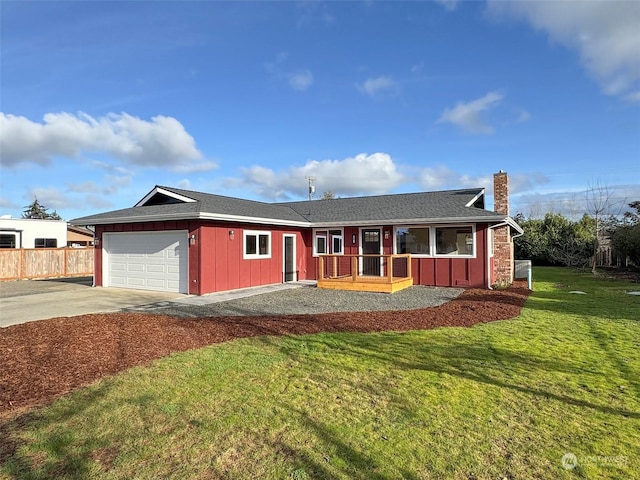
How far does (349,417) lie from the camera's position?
3494mm

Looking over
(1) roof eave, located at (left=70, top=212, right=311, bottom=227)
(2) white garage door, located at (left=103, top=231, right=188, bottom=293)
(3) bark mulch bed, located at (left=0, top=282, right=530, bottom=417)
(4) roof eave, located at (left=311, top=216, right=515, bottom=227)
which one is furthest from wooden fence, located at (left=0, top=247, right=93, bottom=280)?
(3) bark mulch bed, located at (left=0, top=282, right=530, bottom=417)

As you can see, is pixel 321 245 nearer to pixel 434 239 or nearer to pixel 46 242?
pixel 434 239

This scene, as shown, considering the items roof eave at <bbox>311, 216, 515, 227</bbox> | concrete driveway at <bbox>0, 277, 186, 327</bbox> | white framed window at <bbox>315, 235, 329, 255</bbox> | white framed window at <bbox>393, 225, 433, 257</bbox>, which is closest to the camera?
concrete driveway at <bbox>0, 277, 186, 327</bbox>

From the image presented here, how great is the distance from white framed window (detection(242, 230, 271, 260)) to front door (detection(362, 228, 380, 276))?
3.94 meters

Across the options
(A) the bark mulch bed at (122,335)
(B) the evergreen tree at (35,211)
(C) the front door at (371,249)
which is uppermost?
(B) the evergreen tree at (35,211)

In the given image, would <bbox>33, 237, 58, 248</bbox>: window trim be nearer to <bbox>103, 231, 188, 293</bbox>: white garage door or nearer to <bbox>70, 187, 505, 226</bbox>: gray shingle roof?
<bbox>70, 187, 505, 226</bbox>: gray shingle roof

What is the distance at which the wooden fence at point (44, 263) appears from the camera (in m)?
18.3

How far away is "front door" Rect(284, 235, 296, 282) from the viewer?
15865mm

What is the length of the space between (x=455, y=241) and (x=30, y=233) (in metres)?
25.5

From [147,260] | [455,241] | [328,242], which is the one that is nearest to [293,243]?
[328,242]

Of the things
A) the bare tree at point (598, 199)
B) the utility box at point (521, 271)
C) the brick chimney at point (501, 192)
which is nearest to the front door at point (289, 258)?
the brick chimney at point (501, 192)

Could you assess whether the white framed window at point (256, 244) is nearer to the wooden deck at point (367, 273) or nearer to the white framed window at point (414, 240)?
the wooden deck at point (367, 273)

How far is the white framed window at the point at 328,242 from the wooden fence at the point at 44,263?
1368 cm

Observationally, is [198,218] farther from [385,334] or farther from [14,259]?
[14,259]
